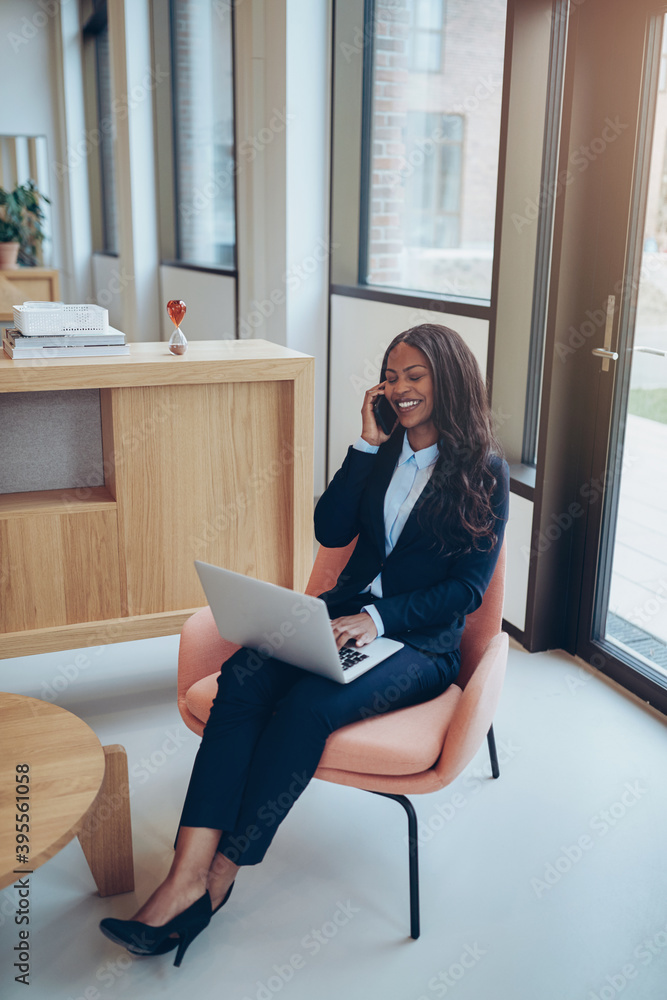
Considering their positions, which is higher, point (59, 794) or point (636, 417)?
point (636, 417)

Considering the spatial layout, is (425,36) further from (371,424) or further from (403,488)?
(403,488)

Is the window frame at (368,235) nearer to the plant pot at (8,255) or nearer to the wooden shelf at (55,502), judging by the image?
the wooden shelf at (55,502)

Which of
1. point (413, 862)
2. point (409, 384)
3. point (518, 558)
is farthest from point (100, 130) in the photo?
point (413, 862)

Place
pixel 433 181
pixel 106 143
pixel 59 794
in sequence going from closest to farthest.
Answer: pixel 59 794 < pixel 433 181 < pixel 106 143

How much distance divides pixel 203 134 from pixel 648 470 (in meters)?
4.17

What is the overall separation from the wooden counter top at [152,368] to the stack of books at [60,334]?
3cm

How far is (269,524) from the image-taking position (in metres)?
2.64

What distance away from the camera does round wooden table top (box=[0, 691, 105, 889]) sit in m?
1.49

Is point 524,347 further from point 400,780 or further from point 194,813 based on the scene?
point 194,813

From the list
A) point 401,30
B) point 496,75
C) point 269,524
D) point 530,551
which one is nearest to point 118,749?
point 269,524

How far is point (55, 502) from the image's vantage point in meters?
2.47

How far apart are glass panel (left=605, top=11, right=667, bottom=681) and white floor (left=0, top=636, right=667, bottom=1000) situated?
0.30 meters

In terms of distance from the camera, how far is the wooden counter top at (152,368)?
2.27 m

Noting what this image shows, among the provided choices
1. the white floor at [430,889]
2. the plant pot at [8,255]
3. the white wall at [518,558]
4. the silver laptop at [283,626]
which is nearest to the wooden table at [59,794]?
the white floor at [430,889]
